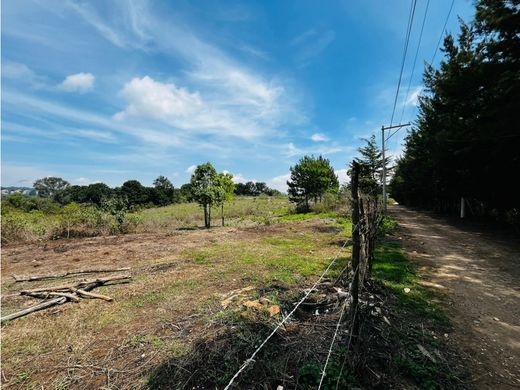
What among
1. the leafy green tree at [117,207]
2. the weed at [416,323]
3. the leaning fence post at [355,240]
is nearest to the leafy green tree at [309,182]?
the leafy green tree at [117,207]

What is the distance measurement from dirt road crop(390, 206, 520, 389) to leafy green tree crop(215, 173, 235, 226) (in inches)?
424

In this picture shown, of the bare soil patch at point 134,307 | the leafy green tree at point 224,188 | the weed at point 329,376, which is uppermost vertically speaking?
the leafy green tree at point 224,188

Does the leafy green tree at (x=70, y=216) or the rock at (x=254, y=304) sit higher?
the leafy green tree at (x=70, y=216)

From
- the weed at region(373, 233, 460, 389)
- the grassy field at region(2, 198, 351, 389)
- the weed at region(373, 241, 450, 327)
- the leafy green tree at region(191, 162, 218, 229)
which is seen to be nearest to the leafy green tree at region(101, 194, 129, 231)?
the leafy green tree at region(191, 162, 218, 229)

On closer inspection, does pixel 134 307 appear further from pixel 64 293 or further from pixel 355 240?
pixel 355 240

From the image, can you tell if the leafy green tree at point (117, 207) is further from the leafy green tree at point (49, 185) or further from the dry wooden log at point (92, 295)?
the leafy green tree at point (49, 185)

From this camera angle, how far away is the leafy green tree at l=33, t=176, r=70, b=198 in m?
73.2

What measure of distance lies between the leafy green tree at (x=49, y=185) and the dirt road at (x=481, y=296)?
8758 cm

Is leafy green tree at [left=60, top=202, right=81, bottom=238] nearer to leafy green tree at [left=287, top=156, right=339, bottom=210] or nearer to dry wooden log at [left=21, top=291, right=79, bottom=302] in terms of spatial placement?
dry wooden log at [left=21, top=291, right=79, bottom=302]

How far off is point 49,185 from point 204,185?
88160 millimetres

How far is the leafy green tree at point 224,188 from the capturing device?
16.5 meters

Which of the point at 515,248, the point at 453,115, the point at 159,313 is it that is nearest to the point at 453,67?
the point at 453,115

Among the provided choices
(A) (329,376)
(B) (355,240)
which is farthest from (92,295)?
(B) (355,240)

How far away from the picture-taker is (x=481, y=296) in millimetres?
4746
